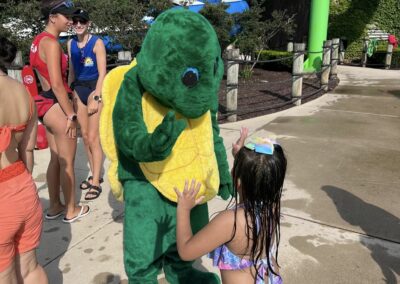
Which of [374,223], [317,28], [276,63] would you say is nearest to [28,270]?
[374,223]

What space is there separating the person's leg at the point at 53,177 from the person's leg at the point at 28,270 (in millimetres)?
1393

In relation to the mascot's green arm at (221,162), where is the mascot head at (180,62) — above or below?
above

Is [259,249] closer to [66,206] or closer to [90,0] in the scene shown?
[66,206]

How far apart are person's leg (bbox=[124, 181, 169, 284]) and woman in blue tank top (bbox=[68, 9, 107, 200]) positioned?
1776mm

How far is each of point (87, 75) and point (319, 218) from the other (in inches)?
92.9

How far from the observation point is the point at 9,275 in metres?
1.85

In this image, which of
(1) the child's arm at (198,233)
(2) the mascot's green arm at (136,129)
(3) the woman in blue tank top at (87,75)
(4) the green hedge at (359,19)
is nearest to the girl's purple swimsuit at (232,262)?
(1) the child's arm at (198,233)

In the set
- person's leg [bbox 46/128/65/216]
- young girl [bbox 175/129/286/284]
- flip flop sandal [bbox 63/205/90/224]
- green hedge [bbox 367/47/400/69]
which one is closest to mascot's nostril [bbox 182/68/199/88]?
young girl [bbox 175/129/286/284]

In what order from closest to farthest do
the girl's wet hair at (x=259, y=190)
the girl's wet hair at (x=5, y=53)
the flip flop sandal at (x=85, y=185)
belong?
1. the girl's wet hair at (x=259, y=190)
2. the girl's wet hair at (x=5, y=53)
3. the flip flop sandal at (x=85, y=185)

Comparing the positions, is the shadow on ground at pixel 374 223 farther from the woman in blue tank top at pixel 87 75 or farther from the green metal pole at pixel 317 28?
the green metal pole at pixel 317 28

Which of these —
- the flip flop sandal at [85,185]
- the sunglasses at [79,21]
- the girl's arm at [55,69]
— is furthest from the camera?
the flip flop sandal at [85,185]

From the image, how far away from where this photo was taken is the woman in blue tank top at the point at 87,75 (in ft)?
11.9

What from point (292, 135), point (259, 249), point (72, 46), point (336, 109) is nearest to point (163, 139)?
point (259, 249)

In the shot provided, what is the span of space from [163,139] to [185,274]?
2.87 ft
